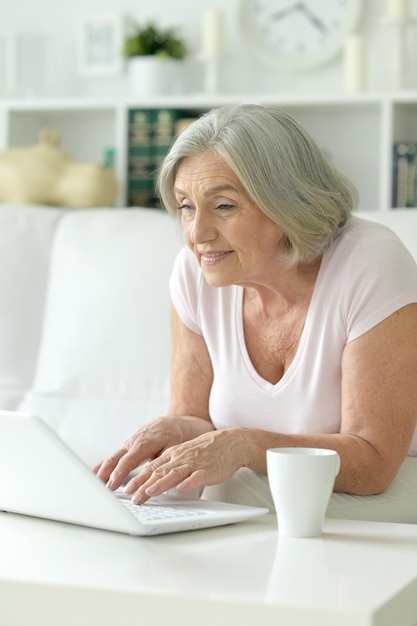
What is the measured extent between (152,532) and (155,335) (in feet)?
4.23

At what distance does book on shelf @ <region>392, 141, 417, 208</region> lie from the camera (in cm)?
334

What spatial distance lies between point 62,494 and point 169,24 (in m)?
2.91

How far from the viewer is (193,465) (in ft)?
4.40

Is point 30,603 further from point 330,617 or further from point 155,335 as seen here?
point 155,335

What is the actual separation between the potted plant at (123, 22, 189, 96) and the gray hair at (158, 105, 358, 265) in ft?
6.72

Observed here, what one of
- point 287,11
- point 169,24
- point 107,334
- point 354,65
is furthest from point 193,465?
point 169,24

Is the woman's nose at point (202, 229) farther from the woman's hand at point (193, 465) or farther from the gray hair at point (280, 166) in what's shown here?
the woman's hand at point (193, 465)

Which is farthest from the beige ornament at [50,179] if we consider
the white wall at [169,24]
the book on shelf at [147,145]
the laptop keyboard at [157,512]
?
the laptop keyboard at [157,512]

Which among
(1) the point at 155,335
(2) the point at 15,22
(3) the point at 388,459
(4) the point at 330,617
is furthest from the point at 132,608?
(2) the point at 15,22

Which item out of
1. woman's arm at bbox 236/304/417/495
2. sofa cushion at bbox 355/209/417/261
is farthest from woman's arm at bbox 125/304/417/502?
sofa cushion at bbox 355/209/417/261

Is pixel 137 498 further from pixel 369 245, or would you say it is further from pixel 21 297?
pixel 21 297

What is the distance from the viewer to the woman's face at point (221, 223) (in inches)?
63.4

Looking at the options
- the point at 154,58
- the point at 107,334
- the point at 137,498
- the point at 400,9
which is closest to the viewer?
the point at 137,498

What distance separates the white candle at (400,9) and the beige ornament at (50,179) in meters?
1.05
